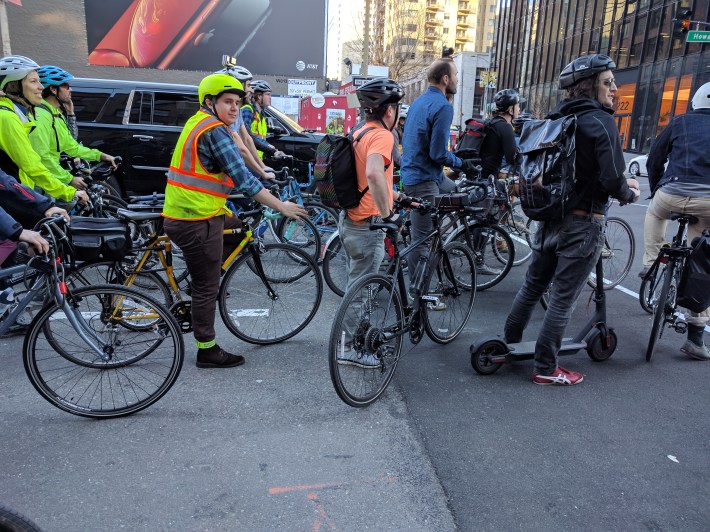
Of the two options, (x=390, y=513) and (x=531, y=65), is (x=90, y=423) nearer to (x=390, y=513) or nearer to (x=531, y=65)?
(x=390, y=513)

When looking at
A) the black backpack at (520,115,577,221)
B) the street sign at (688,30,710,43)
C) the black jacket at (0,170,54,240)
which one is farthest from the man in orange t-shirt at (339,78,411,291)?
the street sign at (688,30,710,43)

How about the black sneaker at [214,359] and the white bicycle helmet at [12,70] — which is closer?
the black sneaker at [214,359]

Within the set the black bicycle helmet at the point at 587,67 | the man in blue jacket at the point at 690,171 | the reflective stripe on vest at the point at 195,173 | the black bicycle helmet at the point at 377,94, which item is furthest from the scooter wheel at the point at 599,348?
the reflective stripe on vest at the point at 195,173

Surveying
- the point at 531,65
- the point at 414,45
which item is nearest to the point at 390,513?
the point at 531,65

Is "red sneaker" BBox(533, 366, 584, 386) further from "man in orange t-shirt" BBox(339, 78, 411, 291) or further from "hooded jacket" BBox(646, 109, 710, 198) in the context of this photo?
"hooded jacket" BBox(646, 109, 710, 198)

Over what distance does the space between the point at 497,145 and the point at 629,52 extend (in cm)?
3607

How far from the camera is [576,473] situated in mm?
2816

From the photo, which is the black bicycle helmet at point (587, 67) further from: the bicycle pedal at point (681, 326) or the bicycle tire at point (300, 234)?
the bicycle tire at point (300, 234)

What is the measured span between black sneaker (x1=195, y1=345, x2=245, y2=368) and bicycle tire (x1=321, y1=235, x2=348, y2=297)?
1.81 meters

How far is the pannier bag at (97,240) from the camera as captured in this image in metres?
3.43

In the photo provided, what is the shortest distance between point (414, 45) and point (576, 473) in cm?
7433

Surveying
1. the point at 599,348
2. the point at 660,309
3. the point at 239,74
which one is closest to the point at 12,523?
the point at 599,348

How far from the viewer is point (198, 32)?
31719 mm

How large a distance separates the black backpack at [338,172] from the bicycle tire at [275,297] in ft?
2.78
